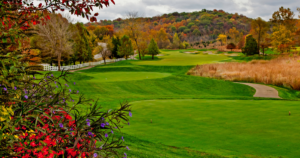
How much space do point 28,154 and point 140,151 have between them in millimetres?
2429

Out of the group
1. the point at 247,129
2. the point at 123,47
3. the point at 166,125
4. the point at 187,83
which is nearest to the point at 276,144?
the point at 247,129

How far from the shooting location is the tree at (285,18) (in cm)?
4895

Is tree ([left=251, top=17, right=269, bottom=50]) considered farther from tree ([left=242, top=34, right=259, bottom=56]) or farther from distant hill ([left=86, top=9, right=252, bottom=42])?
distant hill ([left=86, top=9, right=252, bottom=42])

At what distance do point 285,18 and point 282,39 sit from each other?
455 inches

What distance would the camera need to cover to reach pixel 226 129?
600 cm

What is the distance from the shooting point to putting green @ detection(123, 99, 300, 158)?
192 inches

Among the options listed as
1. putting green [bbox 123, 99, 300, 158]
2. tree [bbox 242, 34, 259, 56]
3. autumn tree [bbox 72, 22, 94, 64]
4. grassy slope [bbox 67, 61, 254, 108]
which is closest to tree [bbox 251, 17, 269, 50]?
tree [bbox 242, 34, 259, 56]

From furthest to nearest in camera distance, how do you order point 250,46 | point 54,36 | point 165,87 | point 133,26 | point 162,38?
1. point 162,38
2. point 133,26
3. point 250,46
4. point 54,36
5. point 165,87

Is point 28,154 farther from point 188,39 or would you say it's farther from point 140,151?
point 188,39

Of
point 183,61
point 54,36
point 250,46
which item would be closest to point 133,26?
point 183,61

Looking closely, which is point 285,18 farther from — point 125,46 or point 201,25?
point 201,25

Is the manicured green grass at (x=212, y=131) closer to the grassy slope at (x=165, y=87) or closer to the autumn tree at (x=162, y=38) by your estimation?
the grassy slope at (x=165, y=87)

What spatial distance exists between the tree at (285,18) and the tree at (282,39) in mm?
8006

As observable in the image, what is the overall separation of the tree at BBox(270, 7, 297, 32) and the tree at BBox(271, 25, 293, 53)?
8006 mm
